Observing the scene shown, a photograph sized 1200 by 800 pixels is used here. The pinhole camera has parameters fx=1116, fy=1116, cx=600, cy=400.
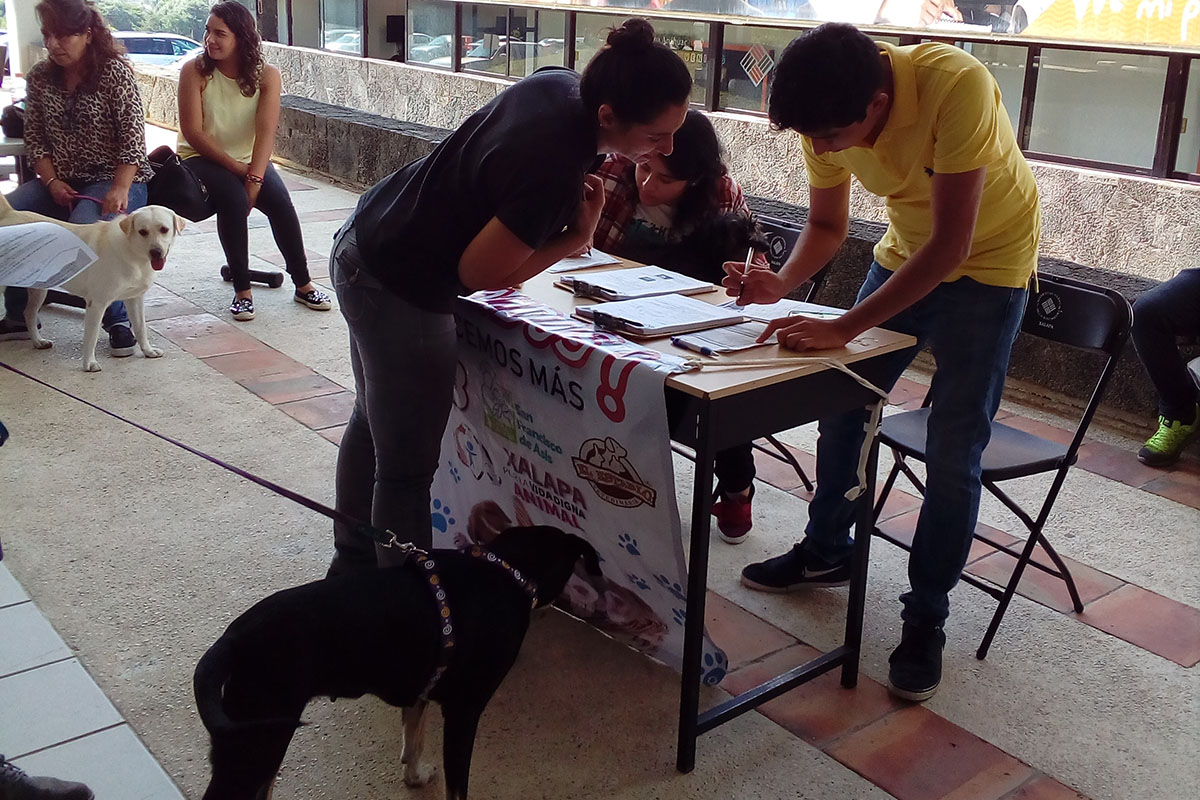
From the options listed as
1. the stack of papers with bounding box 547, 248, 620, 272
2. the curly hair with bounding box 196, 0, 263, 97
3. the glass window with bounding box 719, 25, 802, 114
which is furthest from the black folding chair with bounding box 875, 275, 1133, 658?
the glass window with bounding box 719, 25, 802, 114

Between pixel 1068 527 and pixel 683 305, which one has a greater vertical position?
pixel 683 305

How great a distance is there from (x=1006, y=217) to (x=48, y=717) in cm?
223

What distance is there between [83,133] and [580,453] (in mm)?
3408

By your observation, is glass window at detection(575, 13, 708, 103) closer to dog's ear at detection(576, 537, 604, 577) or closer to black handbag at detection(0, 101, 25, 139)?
black handbag at detection(0, 101, 25, 139)

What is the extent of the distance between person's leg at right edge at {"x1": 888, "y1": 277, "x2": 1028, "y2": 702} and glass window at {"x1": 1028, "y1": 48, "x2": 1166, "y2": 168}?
2.96 meters

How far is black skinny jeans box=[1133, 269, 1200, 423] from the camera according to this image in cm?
374

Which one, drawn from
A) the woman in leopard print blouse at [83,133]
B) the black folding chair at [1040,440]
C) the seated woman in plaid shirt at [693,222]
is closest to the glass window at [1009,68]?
the seated woman in plaid shirt at [693,222]

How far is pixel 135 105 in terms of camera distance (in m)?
4.74

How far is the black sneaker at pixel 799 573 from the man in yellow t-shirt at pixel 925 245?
0.19 meters

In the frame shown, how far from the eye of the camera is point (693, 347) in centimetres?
222

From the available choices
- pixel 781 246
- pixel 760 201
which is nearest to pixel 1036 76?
pixel 760 201

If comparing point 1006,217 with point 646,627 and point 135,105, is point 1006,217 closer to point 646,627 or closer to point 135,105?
point 646,627

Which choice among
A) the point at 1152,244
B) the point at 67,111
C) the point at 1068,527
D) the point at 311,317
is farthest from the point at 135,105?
the point at 1152,244

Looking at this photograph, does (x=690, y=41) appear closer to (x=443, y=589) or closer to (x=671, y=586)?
(x=671, y=586)
